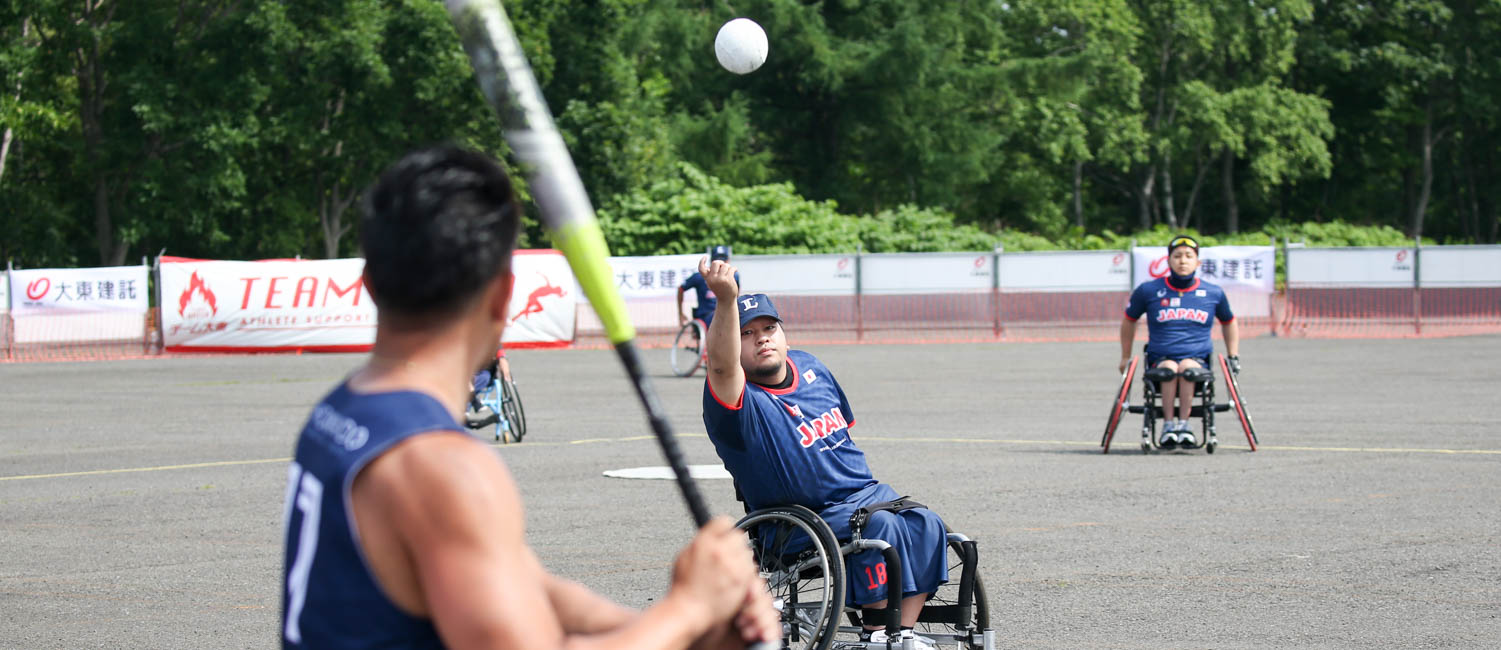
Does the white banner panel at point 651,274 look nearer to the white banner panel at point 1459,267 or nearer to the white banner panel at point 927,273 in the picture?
the white banner panel at point 927,273

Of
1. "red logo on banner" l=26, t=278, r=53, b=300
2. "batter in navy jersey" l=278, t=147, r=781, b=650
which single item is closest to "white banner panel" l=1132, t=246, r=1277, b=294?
"red logo on banner" l=26, t=278, r=53, b=300

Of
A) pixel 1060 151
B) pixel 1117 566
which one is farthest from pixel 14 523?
pixel 1060 151

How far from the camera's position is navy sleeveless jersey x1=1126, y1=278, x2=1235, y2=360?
12.8 metres

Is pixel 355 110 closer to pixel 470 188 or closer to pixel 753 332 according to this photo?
pixel 753 332

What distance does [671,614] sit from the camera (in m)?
2.16

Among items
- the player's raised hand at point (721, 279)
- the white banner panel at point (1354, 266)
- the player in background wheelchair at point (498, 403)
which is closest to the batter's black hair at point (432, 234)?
the player's raised hand at point (721, 279)

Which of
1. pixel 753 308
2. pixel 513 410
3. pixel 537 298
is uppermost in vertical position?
pixel 753 308

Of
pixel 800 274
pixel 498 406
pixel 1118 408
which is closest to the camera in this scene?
pixel 1118 408

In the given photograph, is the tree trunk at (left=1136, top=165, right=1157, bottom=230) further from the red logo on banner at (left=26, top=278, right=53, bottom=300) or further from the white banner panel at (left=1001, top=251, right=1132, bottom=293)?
the red logo on banner at (left=26, top=278, right=53, bottom=300)

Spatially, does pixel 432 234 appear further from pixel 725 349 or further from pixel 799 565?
pixel 799 565

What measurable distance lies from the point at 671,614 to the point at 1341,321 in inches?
1190

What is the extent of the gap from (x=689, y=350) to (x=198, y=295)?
10538mm

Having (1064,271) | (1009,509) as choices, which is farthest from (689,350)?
(1009,509)

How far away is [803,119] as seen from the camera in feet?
173
